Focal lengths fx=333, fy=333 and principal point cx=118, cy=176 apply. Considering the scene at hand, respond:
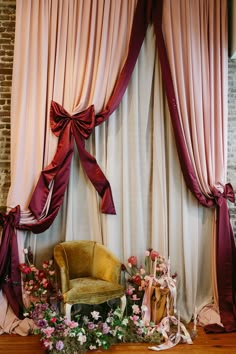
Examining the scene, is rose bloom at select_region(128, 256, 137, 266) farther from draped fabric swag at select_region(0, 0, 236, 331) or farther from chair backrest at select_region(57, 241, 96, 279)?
chair backrest at select_region(57, 241, 96, 279)

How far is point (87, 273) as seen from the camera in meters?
3.26

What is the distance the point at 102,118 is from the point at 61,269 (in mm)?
1498

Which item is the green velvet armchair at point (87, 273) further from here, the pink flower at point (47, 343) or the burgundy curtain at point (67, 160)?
the burgundy curtain at point (67, 160)

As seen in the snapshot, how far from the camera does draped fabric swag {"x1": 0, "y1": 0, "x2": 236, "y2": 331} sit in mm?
3314

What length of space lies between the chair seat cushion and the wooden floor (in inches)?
16.2

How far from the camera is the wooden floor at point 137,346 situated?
2766mm

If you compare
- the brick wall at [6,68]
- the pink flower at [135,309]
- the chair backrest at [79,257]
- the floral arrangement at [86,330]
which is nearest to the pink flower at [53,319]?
the floral arrangement at [86,330]

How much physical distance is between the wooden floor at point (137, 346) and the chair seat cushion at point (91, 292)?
1.35 ft

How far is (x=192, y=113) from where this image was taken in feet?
11.2

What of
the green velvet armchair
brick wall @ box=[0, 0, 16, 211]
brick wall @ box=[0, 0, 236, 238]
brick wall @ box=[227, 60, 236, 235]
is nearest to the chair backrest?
the green velvet armchair

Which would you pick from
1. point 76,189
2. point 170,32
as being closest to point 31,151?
point 76,189

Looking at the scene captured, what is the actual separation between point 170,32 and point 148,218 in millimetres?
1936

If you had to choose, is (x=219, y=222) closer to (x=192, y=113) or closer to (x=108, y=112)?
(x=192, y=113)

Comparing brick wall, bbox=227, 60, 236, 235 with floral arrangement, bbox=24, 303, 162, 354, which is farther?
brick wall, bbox=227, 60, 236, 235
